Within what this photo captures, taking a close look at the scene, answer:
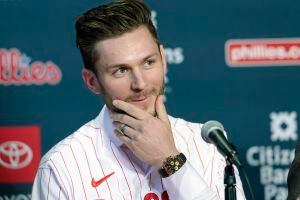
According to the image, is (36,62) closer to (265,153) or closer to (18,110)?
(18,110)

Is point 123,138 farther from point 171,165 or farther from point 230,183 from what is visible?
point 230,183

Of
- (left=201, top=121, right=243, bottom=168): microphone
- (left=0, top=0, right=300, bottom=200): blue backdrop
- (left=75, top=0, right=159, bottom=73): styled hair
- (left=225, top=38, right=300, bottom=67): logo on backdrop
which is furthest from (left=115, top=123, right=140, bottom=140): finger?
(left=225, top=38, right=300, bottom=67): logo on backdrop

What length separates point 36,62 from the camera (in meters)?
2.64

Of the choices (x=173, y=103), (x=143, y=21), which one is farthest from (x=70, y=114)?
(x=143, y=21)

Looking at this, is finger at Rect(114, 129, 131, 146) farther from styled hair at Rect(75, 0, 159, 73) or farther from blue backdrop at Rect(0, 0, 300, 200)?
blue backdrop at Rect(0, 0, 300, 200)

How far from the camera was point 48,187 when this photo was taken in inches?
79.4

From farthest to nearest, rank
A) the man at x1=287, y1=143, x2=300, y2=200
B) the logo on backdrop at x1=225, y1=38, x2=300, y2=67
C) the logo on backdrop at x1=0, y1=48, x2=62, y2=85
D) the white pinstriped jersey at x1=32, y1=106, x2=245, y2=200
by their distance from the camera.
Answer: the logo on backdrop at x1=225, y1=38, x2=300, y2=67 → the logo on backdrop at x1=0, y1=48, x2=62, y2=85 → the white pinstriped jersey at x1=32, y1=106, x2=245, y2=200 → the man at x1=287, y1=143, x2=300, y2=200

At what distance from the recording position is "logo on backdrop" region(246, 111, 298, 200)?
2.78 metres

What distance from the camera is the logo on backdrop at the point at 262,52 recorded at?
2727mm

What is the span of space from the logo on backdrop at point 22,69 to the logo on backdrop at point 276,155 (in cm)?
84

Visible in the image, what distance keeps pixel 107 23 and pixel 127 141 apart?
34 centimetres

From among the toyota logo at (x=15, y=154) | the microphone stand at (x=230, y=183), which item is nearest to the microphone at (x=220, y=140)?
the microphone stand at (x=230, y=183)

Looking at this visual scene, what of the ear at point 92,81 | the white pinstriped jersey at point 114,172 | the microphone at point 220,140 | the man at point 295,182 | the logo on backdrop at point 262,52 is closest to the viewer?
the microphone at point 220,140

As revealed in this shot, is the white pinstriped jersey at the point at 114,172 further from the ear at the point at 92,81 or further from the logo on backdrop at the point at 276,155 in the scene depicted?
the logo on backdrop at the point at 276,155
